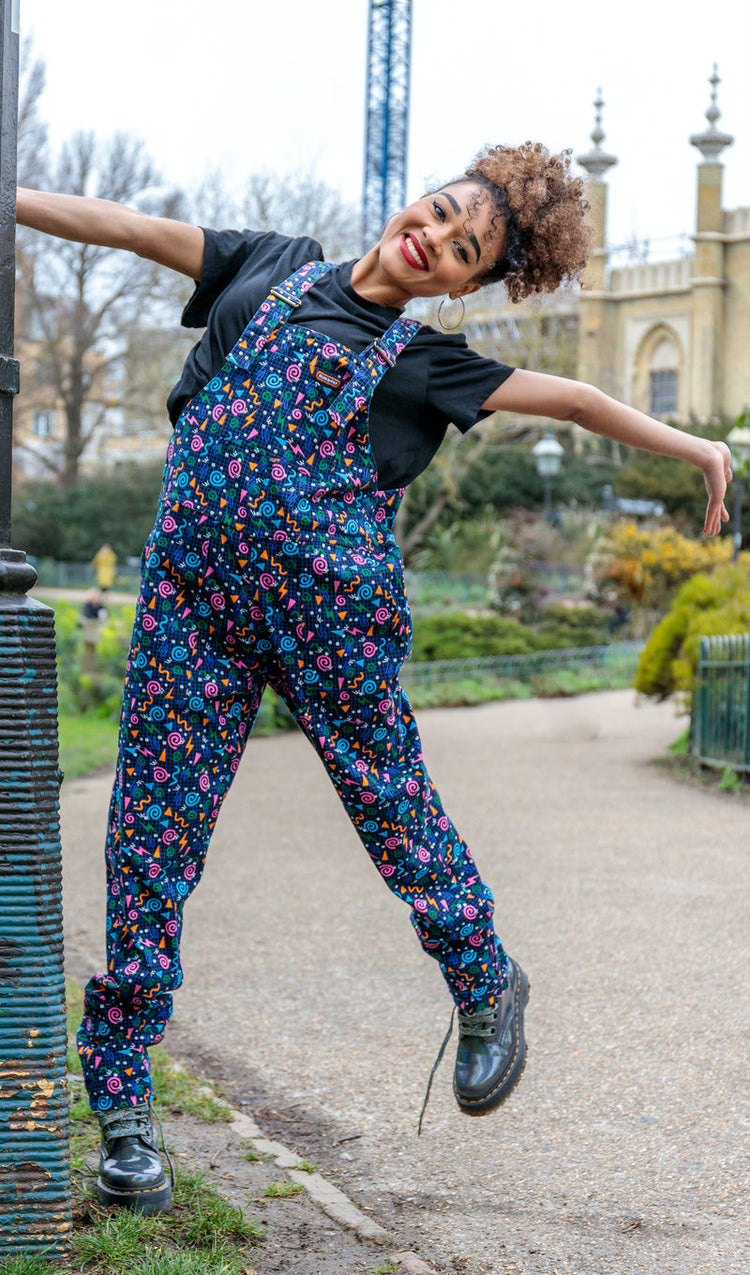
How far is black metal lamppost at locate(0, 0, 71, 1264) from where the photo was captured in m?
2.04

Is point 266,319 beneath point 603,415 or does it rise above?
above

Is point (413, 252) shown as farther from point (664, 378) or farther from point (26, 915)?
point (664, 378)

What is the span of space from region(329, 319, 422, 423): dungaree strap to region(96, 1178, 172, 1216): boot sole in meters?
1.37

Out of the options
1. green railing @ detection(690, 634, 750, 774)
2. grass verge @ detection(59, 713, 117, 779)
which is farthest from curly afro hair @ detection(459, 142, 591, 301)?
grass verge @ detection(59, 713, 117, 779)

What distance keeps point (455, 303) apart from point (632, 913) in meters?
3.45

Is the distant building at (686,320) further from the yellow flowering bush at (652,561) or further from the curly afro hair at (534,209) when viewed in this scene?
the curly afro hair at (534,209)

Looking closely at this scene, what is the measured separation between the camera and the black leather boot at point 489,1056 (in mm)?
2402

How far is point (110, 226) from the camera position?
222 cm

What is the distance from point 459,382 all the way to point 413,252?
224mm

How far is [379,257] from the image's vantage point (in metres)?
2.23

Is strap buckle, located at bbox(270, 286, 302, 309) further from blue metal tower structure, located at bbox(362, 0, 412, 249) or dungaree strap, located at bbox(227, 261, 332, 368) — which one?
blue metal tower structure, located at bbox(362, 0, 412, 249)

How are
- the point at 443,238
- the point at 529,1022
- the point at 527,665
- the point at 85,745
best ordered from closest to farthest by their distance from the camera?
the point at 443,238 → the point at 529,1022 → the point at 85,745 → the point at 527,665

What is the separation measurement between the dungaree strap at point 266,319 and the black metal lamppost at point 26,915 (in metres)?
0.37

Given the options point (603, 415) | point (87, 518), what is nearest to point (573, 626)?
point (603, 415)
